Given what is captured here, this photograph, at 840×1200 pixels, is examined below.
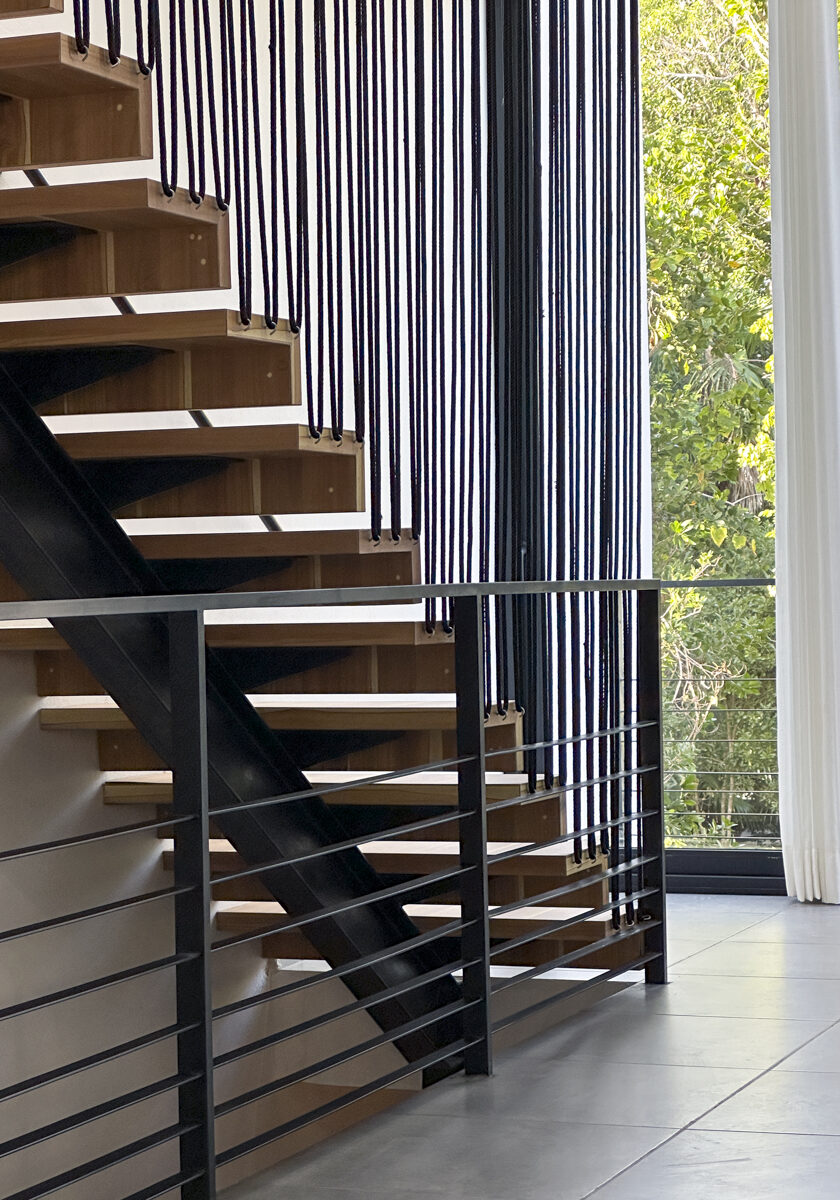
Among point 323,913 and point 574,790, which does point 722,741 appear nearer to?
point 574,790

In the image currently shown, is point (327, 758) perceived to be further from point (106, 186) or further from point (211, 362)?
point (106, 186)

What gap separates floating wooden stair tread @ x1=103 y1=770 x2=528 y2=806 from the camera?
3.84 m

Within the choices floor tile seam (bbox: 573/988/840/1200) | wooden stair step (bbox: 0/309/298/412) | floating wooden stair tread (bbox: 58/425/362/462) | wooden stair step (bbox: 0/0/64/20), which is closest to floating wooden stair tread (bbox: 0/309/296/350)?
wooden stair step (bbox: 0/309/298/412)

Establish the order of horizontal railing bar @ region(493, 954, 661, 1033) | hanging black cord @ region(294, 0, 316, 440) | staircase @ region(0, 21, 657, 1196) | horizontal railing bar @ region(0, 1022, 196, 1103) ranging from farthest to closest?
horizontal railing bar @ region(493, 954, 661, 1033) < hanging black cord @ region(294, 0, 316, 440) < staircase @ region(0, 21, 657, 1196) < horizontal railing bar @ region(0, 1022, 196, 1103)

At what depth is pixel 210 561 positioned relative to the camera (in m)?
3.61

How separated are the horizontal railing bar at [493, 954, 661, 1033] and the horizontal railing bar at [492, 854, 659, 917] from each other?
0.45ft

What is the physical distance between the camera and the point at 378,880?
3.89m

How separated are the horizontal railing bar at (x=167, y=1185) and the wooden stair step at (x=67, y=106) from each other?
1.54 metres

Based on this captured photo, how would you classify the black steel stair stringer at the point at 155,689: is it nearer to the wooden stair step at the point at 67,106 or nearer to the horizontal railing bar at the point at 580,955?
the horizontal railing bar at the point at 580,955

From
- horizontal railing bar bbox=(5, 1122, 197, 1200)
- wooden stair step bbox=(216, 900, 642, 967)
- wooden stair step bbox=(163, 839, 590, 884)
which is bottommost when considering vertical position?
wooden stair step bbox=(216, 900, 642, 967)

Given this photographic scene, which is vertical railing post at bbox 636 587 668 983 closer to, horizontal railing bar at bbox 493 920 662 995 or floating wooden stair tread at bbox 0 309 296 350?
horizontal railing bar at bbox 493 920 662 995

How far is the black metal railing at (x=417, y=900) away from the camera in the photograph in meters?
2.24

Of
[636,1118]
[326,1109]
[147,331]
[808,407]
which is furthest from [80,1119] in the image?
[808,407]

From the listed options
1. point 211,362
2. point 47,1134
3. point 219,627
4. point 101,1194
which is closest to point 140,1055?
point 101,1194
